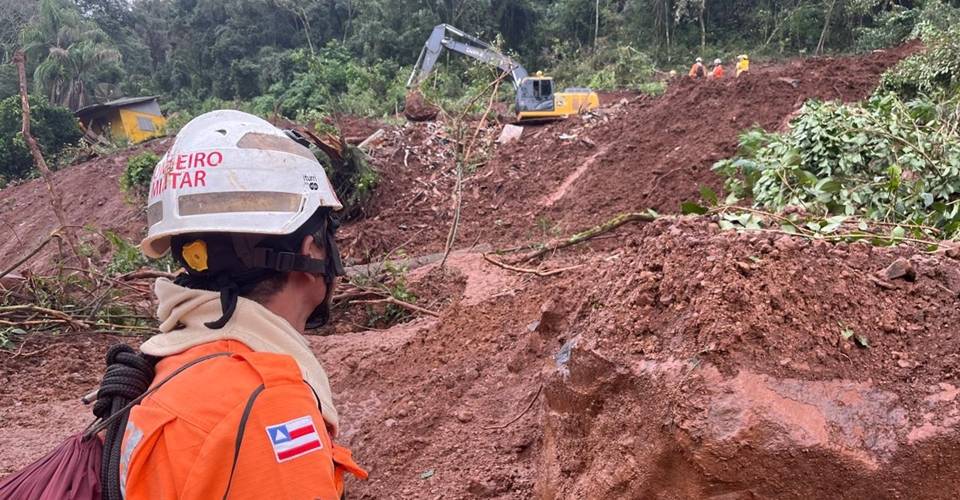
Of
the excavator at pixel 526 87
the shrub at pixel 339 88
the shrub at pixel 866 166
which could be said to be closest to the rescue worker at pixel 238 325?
the shrub at pixel 866 166

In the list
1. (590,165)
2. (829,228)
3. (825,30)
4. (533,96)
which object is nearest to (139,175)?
(533,96)

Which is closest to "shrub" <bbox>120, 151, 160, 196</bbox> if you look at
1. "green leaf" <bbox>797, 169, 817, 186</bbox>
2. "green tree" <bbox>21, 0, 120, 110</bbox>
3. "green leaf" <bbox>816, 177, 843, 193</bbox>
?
"green leaf" <bbox>797, 169, 817, 186</bbox>

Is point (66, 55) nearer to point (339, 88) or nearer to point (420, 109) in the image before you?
point (339, 88)

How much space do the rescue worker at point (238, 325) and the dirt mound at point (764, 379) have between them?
2.95 ft

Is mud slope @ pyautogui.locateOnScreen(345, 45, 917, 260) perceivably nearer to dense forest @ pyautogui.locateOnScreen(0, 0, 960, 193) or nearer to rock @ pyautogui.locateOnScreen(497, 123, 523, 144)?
rock @ pyautogui.locateOnScreen(497, 123, 523, 144)

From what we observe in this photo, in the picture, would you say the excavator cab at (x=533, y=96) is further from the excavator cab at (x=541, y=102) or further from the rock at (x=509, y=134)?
the rock at (x=509, y=134)

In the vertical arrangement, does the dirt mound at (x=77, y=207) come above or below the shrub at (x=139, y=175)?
below

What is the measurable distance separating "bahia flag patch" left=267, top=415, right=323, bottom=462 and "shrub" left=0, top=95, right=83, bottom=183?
26818 mm

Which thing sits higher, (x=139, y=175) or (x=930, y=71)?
(x=930, y=71)

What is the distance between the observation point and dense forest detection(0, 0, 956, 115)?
25922 mm

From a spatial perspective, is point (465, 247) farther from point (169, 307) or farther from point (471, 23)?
point (471, 23)

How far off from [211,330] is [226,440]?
0.99ft

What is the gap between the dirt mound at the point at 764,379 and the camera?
5.42 feet

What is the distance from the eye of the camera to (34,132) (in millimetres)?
23266
